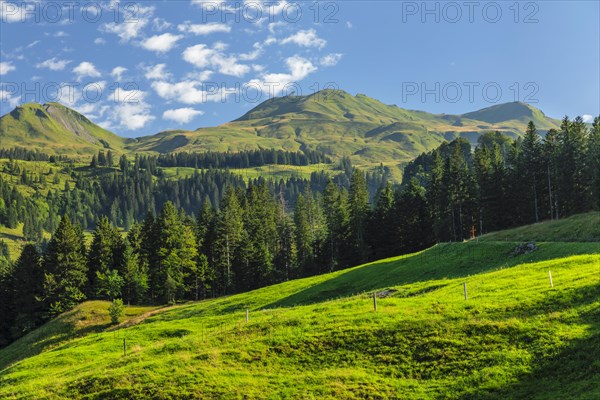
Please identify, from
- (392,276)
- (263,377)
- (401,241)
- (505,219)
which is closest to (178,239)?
(401,241)

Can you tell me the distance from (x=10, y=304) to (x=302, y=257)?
6374 cm

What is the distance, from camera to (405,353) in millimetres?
28984

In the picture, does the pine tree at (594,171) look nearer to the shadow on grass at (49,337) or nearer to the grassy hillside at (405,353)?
the grassy hillside at (405,353)

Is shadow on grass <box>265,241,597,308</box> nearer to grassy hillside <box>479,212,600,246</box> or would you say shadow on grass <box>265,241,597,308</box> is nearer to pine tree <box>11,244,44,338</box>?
grassy hillside <box>479,212,600,246</box>

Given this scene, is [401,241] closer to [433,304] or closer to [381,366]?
[433,304]

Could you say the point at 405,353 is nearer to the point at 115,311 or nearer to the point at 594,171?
the point at 115,311

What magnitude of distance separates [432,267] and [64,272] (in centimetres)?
7239

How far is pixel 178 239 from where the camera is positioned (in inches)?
3967

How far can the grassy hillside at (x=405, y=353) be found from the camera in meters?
24.9

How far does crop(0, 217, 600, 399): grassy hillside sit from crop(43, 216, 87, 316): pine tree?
50.6 metres

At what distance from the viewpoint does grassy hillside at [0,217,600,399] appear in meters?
24.9

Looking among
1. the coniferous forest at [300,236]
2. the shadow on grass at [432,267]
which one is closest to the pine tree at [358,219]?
the coniferous forest at [300,236]

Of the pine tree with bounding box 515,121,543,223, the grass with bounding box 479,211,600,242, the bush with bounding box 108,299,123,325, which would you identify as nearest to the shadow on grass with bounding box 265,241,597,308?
the grass with bounding box 479,211,600,242

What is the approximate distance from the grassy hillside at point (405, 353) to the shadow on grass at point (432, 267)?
25.4 ft
